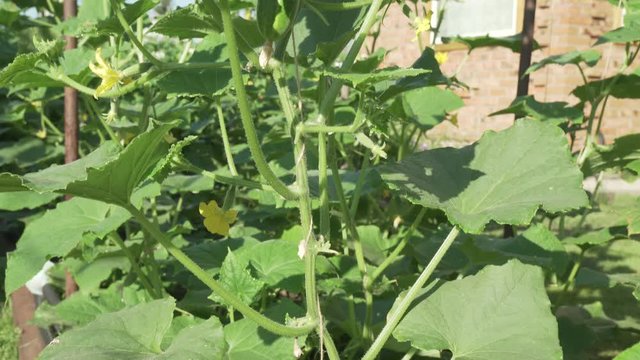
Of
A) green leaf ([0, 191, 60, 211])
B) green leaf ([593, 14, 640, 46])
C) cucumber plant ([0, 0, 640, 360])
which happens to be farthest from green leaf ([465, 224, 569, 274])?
green leaf ([0, 191, 60, 211])

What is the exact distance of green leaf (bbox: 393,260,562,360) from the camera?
46.7 inches

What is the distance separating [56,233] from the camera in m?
1.67

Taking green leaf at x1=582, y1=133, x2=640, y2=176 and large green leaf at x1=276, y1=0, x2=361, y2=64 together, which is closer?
large green leaf at x1=276, y1=0, x2=361, y2=64

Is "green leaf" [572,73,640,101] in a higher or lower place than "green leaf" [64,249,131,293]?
higher

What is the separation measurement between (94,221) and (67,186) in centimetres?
78

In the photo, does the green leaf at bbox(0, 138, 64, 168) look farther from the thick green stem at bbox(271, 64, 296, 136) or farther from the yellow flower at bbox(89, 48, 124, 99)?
the thick green stem at bbox(271, 64, 296, 136)

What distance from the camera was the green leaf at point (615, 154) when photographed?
1.85 m

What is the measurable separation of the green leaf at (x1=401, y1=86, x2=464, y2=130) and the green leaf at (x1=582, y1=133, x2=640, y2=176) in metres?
0.45

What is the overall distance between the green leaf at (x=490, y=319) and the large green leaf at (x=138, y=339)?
0.31 m

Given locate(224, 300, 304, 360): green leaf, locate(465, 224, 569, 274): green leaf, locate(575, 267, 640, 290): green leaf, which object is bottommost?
locate(575, 267, 640, 290): green leaf

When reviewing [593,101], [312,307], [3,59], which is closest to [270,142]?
[593,101]

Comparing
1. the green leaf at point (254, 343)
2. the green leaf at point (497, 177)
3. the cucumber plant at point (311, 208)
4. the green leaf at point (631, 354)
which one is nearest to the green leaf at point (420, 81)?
the cucumber plant at point (311, 208)

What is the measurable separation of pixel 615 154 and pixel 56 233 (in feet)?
4.59

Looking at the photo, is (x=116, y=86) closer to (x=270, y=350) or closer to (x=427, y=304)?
(x=270, y=350)
